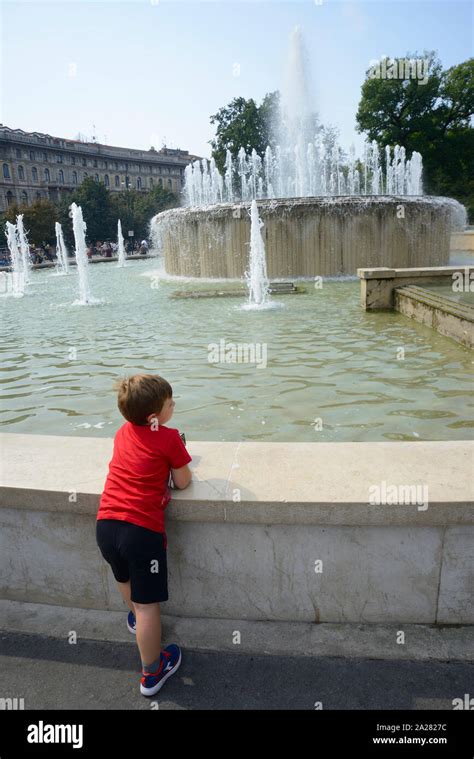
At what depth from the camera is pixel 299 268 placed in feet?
54.7

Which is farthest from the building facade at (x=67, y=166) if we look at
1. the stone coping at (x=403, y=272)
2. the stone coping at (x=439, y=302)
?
the stone coping at (x=439, y=302)

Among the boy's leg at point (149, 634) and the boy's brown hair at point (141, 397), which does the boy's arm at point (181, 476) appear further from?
the boy's leg at point (149, 634)

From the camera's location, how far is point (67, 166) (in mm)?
95188

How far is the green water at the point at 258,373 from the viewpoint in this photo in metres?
5.05

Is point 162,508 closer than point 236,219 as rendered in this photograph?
Yes

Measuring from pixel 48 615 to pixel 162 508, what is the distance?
95 cm

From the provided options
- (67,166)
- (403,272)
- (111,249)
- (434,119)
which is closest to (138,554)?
(403,272)

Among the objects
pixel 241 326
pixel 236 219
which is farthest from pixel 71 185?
pixel 241 326

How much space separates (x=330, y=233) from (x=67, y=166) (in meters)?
91.6

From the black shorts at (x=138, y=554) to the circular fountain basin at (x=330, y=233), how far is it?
1502cm

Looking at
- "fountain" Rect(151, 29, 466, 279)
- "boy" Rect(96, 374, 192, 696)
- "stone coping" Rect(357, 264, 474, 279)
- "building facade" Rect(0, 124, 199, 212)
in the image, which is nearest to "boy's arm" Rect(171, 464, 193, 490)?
"boy" Rect(96, 374, 192, 696)

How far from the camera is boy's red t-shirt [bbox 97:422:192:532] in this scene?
92.3 inches

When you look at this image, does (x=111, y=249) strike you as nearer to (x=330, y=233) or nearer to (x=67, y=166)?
(x=330, y=233)
